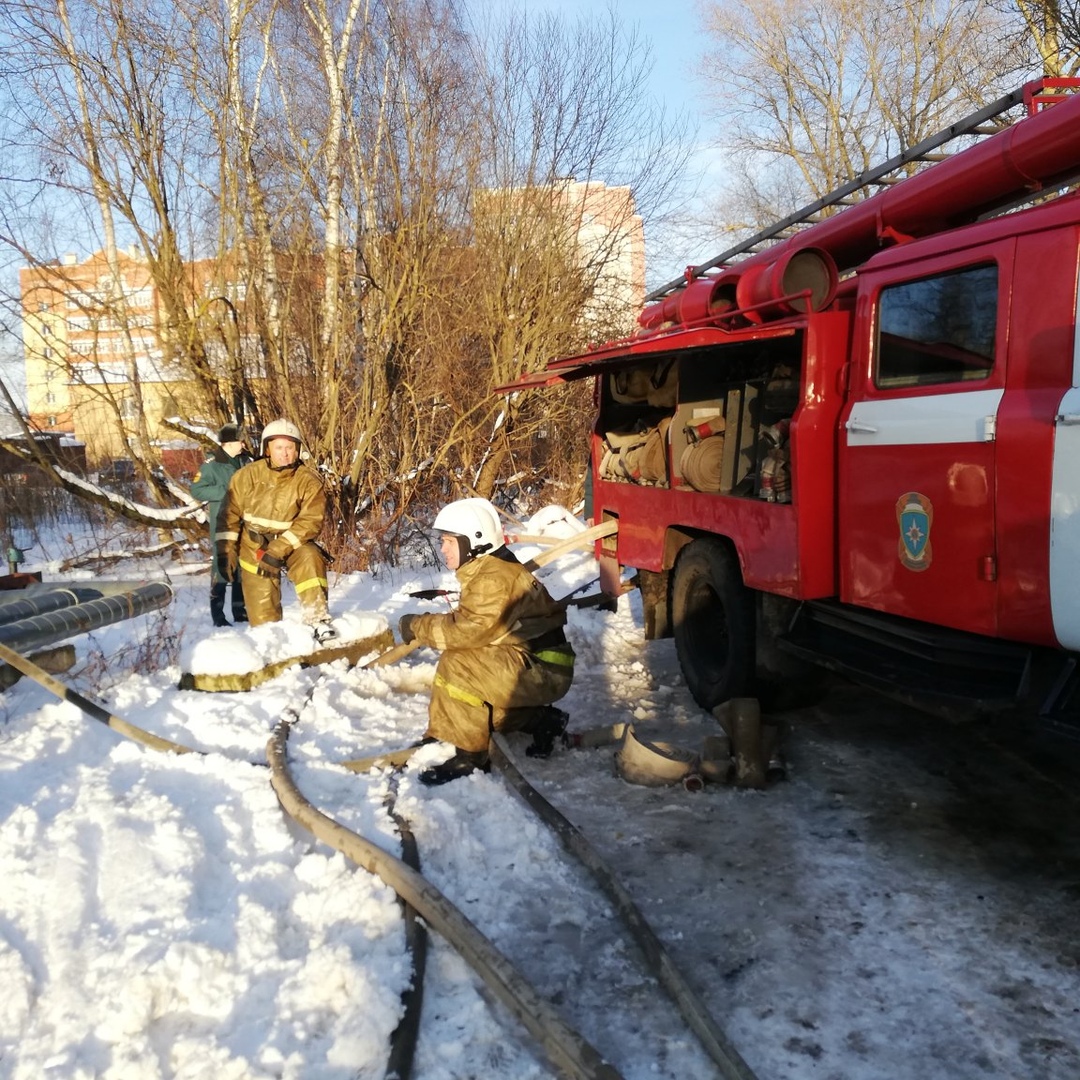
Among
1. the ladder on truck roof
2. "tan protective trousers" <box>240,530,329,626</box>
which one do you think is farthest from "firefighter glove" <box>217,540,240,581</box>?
the ladder on truck roof

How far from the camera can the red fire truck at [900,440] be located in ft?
10.9

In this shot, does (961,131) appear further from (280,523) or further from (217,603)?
(217,603)

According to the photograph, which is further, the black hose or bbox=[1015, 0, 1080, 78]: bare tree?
bbox=[1015, 0, 1080, 78]: bare tree

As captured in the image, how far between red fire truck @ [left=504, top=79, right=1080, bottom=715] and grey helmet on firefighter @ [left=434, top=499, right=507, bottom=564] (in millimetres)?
1376

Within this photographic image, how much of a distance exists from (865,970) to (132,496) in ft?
34.7

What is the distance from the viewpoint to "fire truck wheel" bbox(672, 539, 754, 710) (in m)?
5.16

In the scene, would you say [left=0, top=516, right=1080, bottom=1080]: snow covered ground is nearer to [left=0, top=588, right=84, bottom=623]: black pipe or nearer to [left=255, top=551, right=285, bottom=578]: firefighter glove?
[left=0, top=588, right=84, bottom=623]: black pipe

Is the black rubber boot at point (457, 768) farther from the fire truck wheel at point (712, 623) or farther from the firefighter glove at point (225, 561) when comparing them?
the firefighter glove at point (225, 561)

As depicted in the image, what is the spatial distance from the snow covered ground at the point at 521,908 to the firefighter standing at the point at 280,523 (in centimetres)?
131

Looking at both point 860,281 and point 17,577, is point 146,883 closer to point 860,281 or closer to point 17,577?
point 860,281

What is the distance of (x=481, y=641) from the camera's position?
453cm

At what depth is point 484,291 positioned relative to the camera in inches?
491

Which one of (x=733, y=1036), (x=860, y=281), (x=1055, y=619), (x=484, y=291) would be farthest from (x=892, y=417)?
(x=484, y=291)

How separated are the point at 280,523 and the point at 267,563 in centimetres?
29
